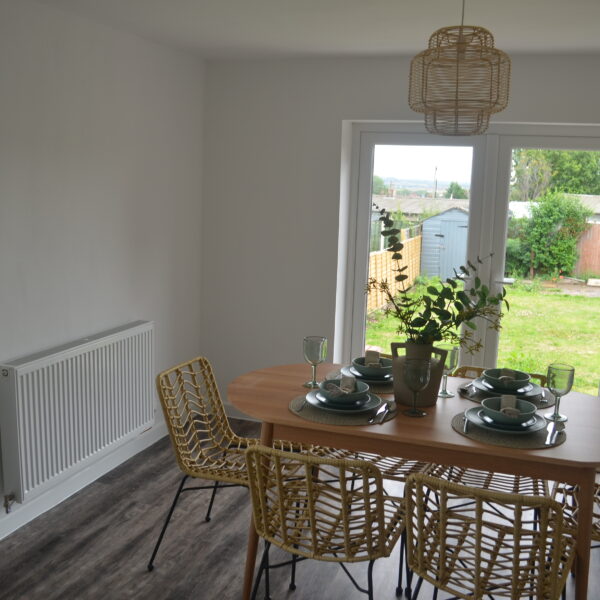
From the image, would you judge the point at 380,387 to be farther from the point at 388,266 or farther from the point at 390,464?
the point at 388,266

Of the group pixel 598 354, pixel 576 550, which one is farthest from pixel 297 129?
pixel 576 550

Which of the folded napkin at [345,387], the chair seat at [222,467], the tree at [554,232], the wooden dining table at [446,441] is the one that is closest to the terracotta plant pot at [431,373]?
the wooden dining table at [446,441]

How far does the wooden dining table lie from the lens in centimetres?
222

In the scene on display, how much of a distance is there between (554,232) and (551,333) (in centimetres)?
63

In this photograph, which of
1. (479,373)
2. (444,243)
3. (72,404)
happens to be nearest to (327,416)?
(479,373)

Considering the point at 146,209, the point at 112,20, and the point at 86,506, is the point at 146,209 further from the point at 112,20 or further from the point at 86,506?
the point at 86,506

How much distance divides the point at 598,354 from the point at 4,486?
3415mm

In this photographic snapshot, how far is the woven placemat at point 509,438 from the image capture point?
2297 millimetres

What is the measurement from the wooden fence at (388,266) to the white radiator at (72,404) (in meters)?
1.53

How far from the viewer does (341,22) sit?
3.34 m

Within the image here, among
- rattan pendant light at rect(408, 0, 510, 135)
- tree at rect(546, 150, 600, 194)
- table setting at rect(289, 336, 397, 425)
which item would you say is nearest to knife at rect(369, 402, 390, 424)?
table setting at rect(289, 336, 397, 425)

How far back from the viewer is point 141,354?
3.93 m

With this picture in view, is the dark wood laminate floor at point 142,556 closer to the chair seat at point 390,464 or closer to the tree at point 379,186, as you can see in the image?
the chair seat at point 390,464

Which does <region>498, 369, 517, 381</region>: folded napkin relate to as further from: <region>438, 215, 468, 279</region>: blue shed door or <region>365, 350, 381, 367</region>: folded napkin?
<region>438, 215, 468, 279</region>: blue shed door
